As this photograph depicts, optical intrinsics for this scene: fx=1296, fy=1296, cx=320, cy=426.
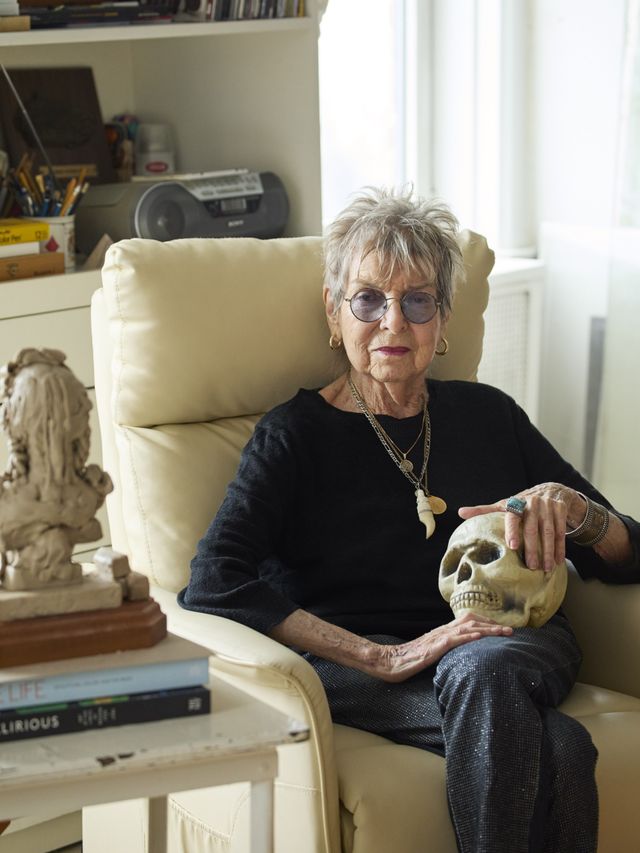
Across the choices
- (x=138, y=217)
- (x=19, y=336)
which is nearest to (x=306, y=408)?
(x=19, y=336)

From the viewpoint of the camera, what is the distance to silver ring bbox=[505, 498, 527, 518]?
1.81m

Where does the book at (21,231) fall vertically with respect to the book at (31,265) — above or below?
above

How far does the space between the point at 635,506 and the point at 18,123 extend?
6.07 feet

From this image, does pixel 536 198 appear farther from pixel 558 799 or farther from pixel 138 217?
pixel 558 799

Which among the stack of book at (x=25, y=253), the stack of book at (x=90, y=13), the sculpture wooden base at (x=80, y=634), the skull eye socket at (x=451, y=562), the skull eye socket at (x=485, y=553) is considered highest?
the stack of book at (x=90, y=13)

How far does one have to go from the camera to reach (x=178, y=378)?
1968 mm

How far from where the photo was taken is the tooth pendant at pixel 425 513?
1898 mm

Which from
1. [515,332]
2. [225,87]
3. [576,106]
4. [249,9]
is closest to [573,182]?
[576,106]

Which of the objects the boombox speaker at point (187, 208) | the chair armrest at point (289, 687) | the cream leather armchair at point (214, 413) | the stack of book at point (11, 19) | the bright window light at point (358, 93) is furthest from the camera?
the bright window light at point (358, 93)

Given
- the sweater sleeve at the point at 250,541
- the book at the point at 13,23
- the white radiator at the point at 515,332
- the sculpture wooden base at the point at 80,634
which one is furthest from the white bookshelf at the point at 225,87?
the sculpture wooden base at the point at 80,634

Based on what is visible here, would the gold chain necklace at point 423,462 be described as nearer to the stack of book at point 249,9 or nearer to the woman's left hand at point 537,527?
the woman's left hand at point 537,527

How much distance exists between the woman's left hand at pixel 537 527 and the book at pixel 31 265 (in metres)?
0.98

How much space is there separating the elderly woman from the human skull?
0.06ft

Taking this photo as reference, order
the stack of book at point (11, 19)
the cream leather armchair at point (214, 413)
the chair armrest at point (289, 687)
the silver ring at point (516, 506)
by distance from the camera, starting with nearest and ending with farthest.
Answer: the chair armrest at point (289, 687) < the cream leather armchair at point (214, 413) < the silver ring at point (516, 506) < the stack of book at point (11, 19)
